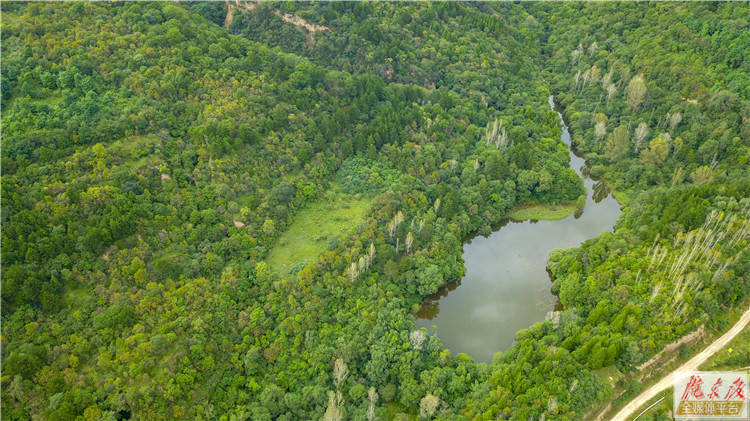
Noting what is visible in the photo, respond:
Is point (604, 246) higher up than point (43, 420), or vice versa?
point (604, 246)

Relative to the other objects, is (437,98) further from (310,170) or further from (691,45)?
(691,45)

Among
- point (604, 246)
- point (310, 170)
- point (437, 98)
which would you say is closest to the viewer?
point (604, 246)

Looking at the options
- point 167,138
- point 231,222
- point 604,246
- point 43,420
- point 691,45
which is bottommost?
point 43,420

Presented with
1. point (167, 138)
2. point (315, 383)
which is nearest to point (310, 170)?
point (167, 138)

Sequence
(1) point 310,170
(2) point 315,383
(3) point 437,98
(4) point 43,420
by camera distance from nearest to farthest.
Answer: (4) point 43,420 → (2) point 315,383 → (1) point 310,170 → (3) point 437,98

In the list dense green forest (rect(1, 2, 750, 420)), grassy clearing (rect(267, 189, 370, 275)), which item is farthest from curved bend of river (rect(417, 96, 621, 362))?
grassy clearing (rect(267, 189, 370, 275))

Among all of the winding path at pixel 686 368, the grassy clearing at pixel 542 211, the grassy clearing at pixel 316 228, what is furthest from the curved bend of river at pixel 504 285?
the grassy clearing at pixel 316 228
